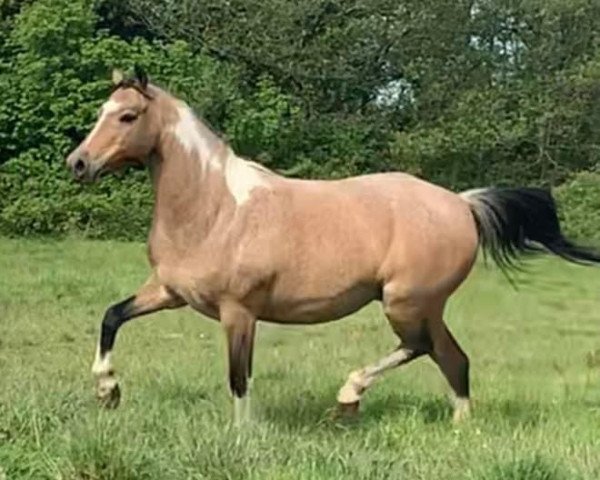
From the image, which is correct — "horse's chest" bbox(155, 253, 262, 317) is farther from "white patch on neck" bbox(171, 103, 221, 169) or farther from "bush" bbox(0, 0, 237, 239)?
"bush" bbox(0, 0, 237, 239)

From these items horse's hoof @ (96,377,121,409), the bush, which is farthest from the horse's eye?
the bush

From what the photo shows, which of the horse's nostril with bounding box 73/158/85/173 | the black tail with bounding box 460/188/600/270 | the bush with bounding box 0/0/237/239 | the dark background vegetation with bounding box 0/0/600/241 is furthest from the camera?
the dark background vegetation with bounding box 0/0/600/241

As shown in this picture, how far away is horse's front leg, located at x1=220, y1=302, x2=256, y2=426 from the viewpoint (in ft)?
22.6

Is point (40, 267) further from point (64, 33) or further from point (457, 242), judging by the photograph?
point (457, 242)

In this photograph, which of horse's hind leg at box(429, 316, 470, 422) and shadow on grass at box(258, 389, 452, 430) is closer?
shadow on grass at box(258, 389, 452, 430)

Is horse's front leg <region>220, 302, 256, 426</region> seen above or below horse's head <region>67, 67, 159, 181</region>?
below

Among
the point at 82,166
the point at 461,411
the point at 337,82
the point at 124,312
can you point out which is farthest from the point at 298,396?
the point at 337,82

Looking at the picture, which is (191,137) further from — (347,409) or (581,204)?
(581,204)

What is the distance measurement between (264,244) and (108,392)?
113 centimetres

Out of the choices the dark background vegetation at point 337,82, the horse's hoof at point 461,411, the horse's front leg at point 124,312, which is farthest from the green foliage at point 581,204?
the horse's front leg at point 124,312

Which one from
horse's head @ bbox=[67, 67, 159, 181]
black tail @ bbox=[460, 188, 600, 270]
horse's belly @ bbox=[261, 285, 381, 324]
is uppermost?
horse's head @ bbox=[67, 67, 159, 181]

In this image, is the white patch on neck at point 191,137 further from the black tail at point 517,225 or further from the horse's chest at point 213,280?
the black tail at point 517,225

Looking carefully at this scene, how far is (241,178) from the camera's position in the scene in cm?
727

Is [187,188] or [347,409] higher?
[187,188]
